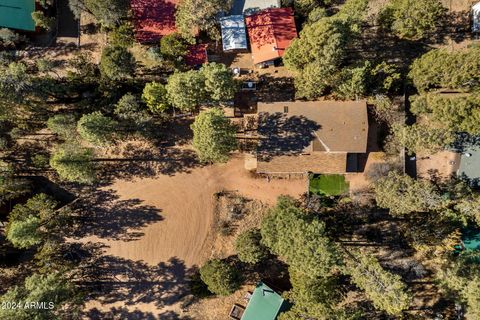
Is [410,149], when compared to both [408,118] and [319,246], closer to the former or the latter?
[408,118]

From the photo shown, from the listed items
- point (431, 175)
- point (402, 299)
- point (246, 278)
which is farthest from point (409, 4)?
point (246, 278)

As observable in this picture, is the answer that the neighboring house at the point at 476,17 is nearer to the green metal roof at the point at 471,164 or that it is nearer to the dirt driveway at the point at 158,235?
the green metal roof at the point at 471,164

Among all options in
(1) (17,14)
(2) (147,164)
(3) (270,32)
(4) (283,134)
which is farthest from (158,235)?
(1) (17,14)

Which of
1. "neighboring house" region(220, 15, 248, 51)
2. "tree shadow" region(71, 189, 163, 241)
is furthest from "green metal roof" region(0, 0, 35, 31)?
"neighboring house" region(220, 15, 248, 51)

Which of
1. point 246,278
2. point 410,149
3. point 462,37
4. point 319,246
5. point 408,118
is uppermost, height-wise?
point 462,37

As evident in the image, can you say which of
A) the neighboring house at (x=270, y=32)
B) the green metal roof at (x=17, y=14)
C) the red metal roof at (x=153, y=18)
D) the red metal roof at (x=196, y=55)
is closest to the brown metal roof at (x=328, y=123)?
the neighboring house at (x=270, y=32)

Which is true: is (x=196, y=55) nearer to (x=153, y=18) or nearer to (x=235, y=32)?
(x=235, y=32)
